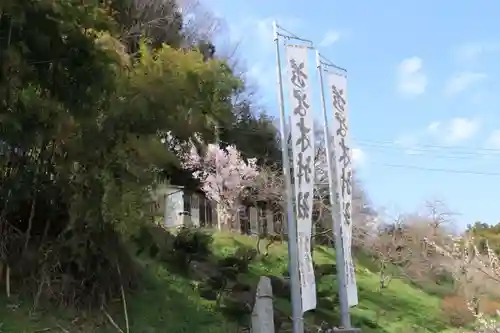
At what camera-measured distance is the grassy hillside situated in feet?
26.9

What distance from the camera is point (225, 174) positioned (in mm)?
18531

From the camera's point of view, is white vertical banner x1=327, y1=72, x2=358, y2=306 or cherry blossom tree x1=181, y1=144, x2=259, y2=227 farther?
cherry blossom tree x1=181, y1=144, x2=259, y2=227

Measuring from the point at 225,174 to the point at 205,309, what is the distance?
886cm

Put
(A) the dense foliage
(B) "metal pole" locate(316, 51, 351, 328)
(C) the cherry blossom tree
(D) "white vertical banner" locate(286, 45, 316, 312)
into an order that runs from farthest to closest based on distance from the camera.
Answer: (C) the cherry blossom tree → (B) "metal pole" locate(316, 51, 351, 328) → (D) "white vertical banner" locate(286, 45, 316, 312) → (A) the dense foliage

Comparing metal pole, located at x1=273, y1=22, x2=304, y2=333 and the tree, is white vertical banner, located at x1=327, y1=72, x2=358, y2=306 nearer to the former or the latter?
metal pole, located at x1=273, y1=22, x2=304, y2=333

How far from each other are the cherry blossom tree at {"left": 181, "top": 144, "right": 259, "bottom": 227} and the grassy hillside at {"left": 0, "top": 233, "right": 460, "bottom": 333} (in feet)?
6.55

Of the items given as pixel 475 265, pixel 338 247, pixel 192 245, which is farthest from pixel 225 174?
pixel 475 265

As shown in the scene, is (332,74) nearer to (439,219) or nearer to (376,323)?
(376,323)

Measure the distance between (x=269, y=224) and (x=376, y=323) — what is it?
27.7 feet

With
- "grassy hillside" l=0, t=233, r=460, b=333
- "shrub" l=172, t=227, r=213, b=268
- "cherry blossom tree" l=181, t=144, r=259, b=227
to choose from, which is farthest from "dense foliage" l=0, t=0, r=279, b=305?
"cherry blossom tree" l=181, t=144, r=259, b=227

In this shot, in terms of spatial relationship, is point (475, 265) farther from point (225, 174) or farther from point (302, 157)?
point (225, 174)

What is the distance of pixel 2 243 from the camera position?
8.49 metres

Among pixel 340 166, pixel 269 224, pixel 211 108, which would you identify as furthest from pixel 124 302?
pixel 269 224

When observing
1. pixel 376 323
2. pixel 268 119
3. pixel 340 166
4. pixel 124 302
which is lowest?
pixel 376 323
